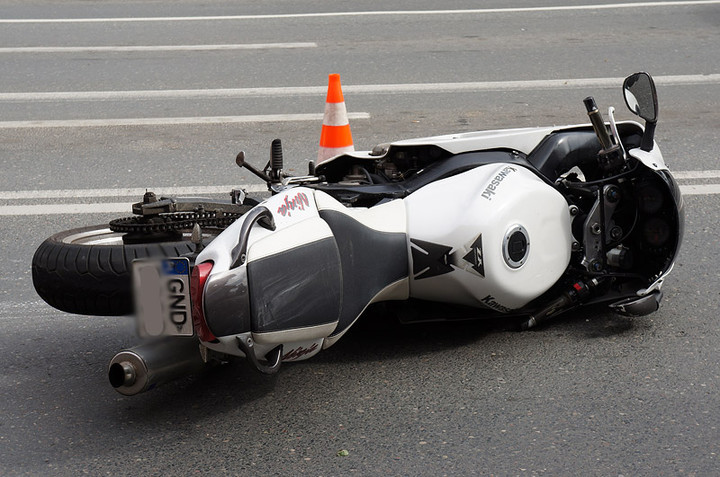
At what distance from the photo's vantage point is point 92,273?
3.71 meters

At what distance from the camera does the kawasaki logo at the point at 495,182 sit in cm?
383

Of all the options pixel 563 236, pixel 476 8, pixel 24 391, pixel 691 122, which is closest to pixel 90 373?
pixel 24 391

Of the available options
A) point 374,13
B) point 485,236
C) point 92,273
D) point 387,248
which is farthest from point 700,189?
point 374,13

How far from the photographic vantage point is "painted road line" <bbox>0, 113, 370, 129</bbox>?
8.00m

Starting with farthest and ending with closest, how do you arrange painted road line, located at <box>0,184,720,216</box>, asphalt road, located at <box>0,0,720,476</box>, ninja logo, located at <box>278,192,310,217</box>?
painted road line, located at <box>0,184,720,216</box> → ninja logo, located at <box>278,192,310,217</box> → asphalt road, located at <box>0,0,720,476</box>

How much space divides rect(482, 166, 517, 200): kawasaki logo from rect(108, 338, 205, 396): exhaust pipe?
1234 mm

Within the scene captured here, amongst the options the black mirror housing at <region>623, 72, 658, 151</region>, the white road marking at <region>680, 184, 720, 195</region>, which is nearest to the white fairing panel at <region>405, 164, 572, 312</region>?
the black mirror housing at <region>623, 72, 658, 151</region>

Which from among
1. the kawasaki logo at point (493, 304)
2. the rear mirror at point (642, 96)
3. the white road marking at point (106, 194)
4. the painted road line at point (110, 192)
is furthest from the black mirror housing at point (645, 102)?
the painted road line at point (110, 192)

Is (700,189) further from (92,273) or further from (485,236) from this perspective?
(92,273)

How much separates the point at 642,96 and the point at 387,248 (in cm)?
131

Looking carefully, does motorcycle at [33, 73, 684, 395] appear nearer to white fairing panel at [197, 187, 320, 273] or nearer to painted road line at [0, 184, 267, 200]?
white fairing panel at [197, 187, 320, 273]

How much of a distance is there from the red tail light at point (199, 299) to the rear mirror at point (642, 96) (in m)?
1.96

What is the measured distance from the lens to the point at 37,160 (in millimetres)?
7074

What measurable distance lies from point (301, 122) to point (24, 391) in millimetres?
4610
